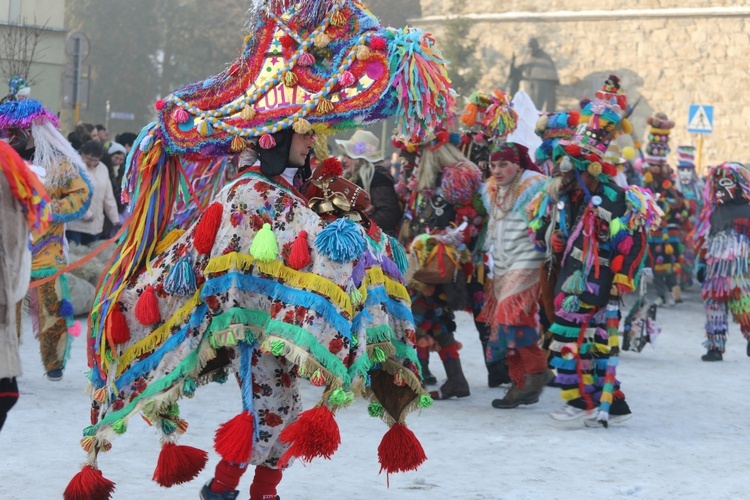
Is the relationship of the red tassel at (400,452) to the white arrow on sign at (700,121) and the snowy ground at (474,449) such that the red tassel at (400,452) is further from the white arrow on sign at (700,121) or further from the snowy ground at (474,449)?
the white arrow on sign at (700,121)

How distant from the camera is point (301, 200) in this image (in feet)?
16.6

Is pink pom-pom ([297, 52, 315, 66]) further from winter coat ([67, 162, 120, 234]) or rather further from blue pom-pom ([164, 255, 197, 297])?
winter coat ([67, 162, 120, 234])

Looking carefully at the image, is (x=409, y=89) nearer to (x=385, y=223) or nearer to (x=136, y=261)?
(x=136, y=261)

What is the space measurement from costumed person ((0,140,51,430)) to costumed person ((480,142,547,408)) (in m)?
4.46

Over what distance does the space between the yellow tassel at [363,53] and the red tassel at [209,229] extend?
91 cm

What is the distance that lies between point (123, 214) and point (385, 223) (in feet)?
20.0

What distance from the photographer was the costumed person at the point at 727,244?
10.8m

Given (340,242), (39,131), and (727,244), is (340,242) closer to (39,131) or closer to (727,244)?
(39,131)

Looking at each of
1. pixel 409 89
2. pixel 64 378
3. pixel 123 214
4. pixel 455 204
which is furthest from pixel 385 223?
pixel 123 214

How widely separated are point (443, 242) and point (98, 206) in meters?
4.73

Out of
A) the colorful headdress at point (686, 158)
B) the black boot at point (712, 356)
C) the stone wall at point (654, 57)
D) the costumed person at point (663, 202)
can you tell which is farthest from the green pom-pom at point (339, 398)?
the stone wall at point (654, 57)

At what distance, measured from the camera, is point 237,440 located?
15.6 ft

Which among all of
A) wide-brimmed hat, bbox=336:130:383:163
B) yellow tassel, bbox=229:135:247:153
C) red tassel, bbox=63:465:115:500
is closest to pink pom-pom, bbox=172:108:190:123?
yellow tassel, bbox=229:135:247:153

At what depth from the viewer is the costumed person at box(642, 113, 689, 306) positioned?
49.8 feet
